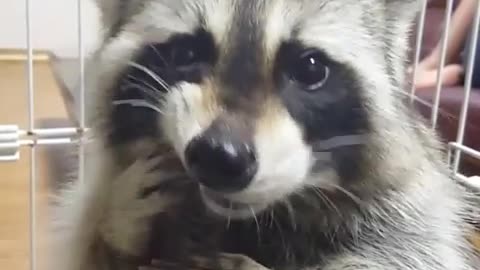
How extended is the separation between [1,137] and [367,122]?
400 millimetres

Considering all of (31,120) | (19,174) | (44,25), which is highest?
(44,25)

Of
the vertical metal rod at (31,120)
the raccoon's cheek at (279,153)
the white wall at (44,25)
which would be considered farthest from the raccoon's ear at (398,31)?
the white wall at (44,25)

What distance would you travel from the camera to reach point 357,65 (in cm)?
66

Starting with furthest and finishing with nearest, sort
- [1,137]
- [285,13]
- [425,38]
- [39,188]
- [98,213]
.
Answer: [425,38], [39,188], [1,137], [98,213], [285,13]

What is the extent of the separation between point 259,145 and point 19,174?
2.42 feet

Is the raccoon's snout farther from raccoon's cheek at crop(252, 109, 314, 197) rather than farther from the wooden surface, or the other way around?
the wooden surface

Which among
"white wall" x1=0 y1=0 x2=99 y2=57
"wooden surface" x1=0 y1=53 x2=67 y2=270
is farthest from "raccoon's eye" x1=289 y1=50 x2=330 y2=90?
"white wall" x1=0 y1=0 x2=99 y2=57

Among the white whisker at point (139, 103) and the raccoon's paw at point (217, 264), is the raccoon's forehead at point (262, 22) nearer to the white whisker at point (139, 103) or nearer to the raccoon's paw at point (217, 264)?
the white whisker at point (139, 103)

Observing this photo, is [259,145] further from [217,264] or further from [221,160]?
[217,264]

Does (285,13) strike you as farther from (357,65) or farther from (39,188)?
(39,188)

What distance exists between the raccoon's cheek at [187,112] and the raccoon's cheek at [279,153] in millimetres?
36

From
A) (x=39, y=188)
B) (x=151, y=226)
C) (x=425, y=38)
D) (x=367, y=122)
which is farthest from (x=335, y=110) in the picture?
(x=425, y=38)

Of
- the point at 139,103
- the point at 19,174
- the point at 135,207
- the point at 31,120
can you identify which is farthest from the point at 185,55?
the point at 19,174

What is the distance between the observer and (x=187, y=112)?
598 mm
